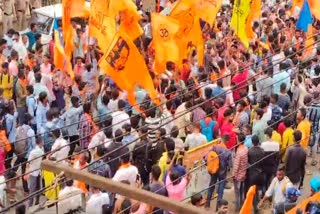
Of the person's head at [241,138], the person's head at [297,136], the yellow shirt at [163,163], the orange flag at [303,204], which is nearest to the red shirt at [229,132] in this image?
the person's head at [241,138]

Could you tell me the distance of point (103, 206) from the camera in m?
8.98

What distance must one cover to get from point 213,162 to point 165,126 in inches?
64.4

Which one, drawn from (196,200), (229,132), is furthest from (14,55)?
(196,200)

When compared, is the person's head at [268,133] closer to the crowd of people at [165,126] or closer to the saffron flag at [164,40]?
the crowd of people at [165,126]

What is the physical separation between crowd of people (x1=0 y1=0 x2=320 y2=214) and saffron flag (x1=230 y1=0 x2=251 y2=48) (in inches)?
26.6

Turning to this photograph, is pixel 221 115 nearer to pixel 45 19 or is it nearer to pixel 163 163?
pixel 163 163

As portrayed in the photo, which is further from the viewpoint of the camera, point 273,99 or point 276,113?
point 273,99

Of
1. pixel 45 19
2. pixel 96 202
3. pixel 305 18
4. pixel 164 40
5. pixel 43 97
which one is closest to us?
pixel 96 202

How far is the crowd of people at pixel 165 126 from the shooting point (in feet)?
32.0

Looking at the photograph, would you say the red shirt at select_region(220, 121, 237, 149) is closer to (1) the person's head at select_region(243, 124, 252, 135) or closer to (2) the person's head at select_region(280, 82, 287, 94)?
(1) the person's head at select_region(243, 124, 252, 135)

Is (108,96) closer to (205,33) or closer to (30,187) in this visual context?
(30,187)

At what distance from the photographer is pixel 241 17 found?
14.3 meters

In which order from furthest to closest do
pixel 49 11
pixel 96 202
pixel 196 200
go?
pixel 49 11 → pixel 96 202 → pixel 196 200

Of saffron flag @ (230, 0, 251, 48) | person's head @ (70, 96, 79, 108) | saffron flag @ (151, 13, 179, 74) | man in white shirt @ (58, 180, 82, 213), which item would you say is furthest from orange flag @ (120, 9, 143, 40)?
man in white shirt @ (58, 180, 82, 213)
